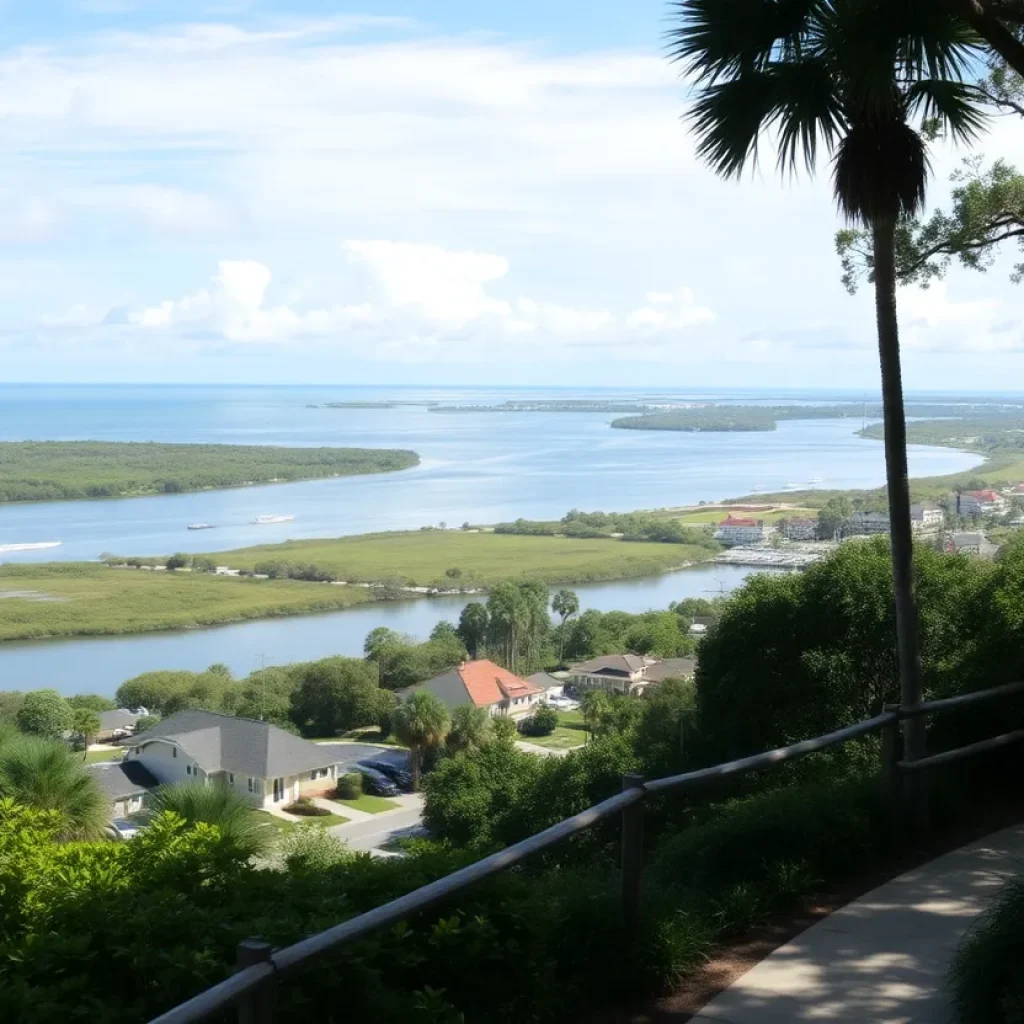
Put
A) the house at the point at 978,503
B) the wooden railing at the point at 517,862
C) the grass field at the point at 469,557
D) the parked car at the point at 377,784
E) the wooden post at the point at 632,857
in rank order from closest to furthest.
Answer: the wooden railing at the point at 517,862, the wooden post at the point at 632,857, the parked car at the point at 377,784, the house at the point at 978,503, the grass field at the point at 469,557

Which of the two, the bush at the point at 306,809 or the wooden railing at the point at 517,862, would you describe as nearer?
the wooden railing at the point at 517,862

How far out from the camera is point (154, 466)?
482 feet

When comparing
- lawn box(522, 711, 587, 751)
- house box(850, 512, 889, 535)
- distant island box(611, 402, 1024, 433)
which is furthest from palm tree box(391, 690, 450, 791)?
distant island box(611, 402, 1024, 433)

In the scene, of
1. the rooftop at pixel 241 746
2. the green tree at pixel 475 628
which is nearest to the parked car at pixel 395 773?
the rooftop at pixel 241 746

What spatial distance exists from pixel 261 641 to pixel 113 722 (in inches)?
951

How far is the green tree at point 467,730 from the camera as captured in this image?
37062 mm

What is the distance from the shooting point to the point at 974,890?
505cm

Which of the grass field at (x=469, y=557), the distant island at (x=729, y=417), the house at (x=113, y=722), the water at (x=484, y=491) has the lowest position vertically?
the house at (x=113, y=722)

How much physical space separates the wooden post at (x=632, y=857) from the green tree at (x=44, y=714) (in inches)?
1457

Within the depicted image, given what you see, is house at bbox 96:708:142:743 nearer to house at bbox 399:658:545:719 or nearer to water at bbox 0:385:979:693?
water at bbox 0:385:979:693

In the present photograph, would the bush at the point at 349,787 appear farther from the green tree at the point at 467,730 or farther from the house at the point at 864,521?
the house at the point at 864,521

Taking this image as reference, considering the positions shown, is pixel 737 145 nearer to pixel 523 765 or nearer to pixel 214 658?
pixel 523 765

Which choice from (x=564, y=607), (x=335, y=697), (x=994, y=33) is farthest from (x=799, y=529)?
(x=994, y=33)

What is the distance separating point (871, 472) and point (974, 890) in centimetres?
11744
